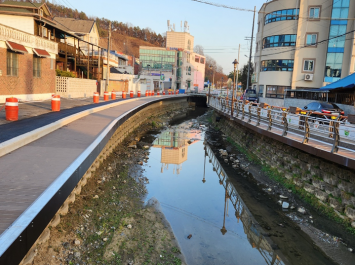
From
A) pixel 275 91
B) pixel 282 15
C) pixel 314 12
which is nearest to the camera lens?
pixel 314 12

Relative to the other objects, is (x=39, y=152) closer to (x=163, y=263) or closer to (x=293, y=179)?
(x=163, y=263)

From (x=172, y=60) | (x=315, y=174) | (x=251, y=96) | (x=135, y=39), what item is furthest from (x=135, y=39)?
(x=315, y=174)

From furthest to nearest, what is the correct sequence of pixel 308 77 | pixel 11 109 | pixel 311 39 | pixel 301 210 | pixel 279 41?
pixel 279 41, pixel 311 39, pixel 308 77, pixel 11 109, pixel 301 210

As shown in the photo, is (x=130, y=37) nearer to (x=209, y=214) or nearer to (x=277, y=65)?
(x=277, y=65)

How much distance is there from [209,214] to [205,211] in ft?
0.85

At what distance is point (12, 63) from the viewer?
1880cm

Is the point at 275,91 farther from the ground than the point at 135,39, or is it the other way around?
the point at 135,39

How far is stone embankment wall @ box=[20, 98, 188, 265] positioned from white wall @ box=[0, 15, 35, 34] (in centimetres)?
1124

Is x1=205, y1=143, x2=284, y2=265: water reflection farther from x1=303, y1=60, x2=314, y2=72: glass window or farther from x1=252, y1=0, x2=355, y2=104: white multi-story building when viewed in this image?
x1=303, y1=60, x2=314, y2=72: glass window

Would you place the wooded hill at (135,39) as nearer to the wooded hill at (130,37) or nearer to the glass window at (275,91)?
the wooded hill at (130,37)

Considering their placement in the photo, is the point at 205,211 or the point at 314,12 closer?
the point at 205,211

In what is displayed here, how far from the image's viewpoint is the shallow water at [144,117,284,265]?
7.34m

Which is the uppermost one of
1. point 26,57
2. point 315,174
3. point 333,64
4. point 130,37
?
point 130,37

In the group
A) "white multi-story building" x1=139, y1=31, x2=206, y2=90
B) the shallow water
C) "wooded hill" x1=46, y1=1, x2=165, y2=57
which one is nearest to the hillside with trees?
"wooded hill" x1=46, y1=1, x2=165, y2=57
